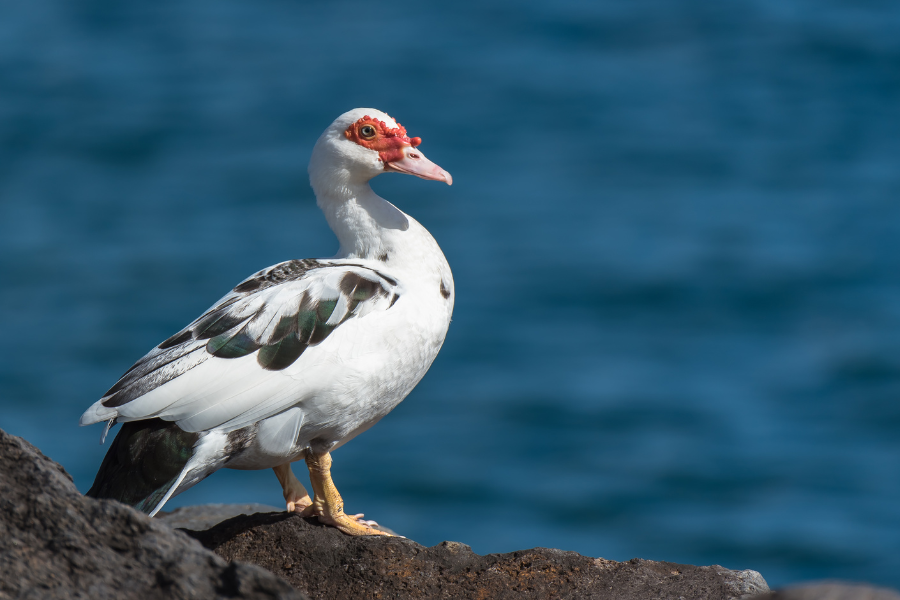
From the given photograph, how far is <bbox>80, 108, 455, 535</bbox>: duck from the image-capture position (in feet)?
17.4

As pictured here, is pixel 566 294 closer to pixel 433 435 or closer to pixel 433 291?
pixel 433 435

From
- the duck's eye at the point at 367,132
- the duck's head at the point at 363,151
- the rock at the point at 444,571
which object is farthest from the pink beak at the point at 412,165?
the rock at the point at 444,571

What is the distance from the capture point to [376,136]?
6508mm

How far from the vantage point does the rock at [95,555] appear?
333 cm

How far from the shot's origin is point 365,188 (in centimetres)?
664

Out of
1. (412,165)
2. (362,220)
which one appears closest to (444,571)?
(362,220)

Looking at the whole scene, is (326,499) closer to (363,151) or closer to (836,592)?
(363,151)

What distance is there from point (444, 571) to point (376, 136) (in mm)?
2707

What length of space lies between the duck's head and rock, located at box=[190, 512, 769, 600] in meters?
2.21

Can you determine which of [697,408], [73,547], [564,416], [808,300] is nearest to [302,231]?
[564,416]

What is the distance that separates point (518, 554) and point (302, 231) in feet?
51.0

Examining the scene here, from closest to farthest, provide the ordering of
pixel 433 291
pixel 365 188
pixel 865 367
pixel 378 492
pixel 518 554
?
pixel 518 554
pixel 433 291
pixel 365 188
pixel 378 492
pixel 865 367

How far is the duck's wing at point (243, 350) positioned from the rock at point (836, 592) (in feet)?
9.13

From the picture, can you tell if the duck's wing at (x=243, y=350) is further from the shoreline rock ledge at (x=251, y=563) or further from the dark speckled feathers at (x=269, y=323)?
the shoreline rock ledge at (x=251, y=563)
